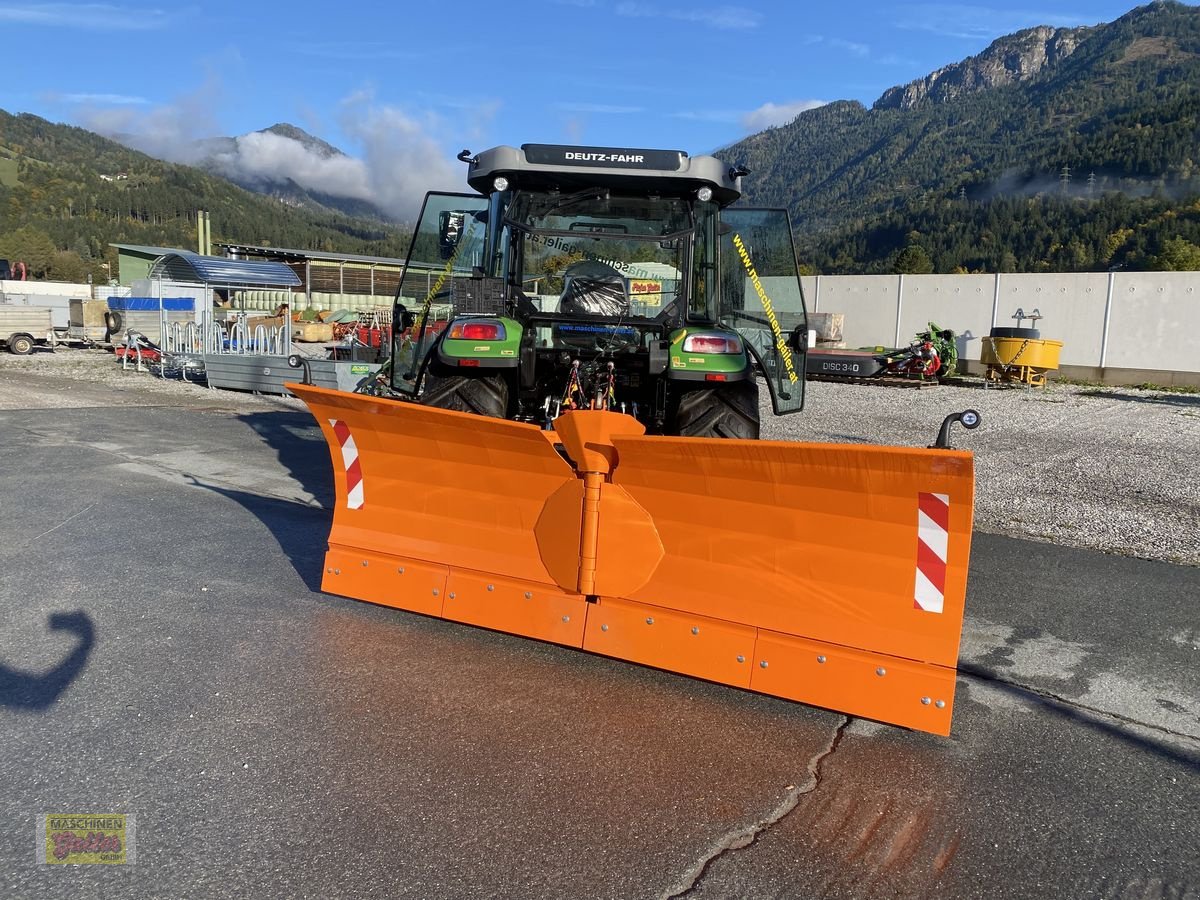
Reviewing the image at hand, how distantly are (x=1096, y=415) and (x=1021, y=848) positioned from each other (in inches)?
529

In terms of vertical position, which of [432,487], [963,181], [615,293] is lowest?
[432,487]

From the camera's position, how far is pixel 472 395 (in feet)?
19.0

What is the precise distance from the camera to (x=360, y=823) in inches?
110

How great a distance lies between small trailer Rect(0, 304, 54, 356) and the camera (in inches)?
989

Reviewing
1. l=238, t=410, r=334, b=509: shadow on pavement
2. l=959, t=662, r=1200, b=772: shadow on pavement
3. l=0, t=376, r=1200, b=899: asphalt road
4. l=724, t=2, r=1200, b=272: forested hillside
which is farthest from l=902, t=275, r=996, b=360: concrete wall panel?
l=724, t=2, r=1200, b=272: forested hillside

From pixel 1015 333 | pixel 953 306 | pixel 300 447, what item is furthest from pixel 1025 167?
pixel 300 447

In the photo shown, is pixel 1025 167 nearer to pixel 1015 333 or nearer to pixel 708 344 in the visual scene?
pixel 1015 333

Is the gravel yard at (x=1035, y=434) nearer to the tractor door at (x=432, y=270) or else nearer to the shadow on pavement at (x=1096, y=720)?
the shadow on pavement at (x=1096, y=720)

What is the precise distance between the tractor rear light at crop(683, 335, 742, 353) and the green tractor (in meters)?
0.01

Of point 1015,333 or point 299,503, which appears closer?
point 299,503

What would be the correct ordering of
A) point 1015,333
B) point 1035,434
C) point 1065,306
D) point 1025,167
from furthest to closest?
point 1025,167
point 1065,306
point 1015,333
point 1035,434

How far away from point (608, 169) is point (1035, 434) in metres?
9.06

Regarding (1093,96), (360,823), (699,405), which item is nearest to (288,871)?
(360,823)

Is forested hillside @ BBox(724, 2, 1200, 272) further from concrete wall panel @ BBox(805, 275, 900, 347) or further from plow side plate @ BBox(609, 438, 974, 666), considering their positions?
plow side plate @ BBox(609, 438, 974, 666)
